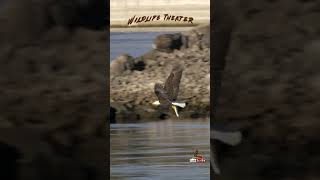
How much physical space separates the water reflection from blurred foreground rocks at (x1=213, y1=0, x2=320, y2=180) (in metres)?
0.33

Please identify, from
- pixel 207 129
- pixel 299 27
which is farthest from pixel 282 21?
pixel 207 129

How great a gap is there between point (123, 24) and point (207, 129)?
1.40 metres

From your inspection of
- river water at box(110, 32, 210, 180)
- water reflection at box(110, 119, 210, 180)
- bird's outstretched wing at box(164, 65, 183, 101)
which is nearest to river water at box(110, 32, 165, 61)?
river water at box(110, 32, 210, 180)

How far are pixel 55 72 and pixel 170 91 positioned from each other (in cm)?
122

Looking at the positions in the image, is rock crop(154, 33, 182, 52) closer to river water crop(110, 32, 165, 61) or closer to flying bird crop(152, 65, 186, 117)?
river water crop(110, 32, 165, 61)

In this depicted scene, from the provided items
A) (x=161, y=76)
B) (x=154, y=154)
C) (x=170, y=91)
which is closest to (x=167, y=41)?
(x=161, y=76)

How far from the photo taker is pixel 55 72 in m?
9.05

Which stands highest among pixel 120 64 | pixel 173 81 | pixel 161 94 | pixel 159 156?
pixel 120 64

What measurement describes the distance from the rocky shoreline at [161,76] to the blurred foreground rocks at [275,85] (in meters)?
0.24

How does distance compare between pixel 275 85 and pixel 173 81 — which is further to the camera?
pixel 173 81

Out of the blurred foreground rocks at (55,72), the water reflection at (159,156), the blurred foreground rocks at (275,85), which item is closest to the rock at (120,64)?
the blurred foreground rocks at (55,72)

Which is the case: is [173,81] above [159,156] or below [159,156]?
above

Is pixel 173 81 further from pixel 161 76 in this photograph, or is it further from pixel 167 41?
pixel 167 41

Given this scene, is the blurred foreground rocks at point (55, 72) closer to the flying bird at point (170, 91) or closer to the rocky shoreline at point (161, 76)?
the rocky shoreline at point (161, 76)
